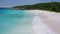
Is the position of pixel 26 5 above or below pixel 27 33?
above

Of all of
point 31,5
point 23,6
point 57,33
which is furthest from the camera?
point 23,6

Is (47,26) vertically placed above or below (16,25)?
below

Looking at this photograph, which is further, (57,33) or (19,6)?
(19,6)

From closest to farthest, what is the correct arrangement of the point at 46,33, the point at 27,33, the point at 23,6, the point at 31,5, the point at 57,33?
1. the point at 57,33
2. the point at 46,33
3. the point at 27,33
4. the point at 31,5
5. the point at 23,6

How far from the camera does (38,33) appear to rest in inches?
244

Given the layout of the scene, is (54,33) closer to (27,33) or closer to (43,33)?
(43,33)

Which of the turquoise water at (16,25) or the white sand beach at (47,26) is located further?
the turquoise water at (16,25)

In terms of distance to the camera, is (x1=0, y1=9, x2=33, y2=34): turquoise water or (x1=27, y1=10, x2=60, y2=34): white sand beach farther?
(x1=0, y1=9, x2=33, y2=34): turquoise water

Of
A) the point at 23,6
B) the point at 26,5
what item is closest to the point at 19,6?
the point at 23,6

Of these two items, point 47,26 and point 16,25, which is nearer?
point 47,26

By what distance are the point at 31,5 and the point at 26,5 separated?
136 inches

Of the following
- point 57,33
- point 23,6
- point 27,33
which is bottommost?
point 57,33

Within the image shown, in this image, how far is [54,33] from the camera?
5.66m

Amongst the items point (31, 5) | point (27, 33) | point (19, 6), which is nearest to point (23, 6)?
point (19, 6)
